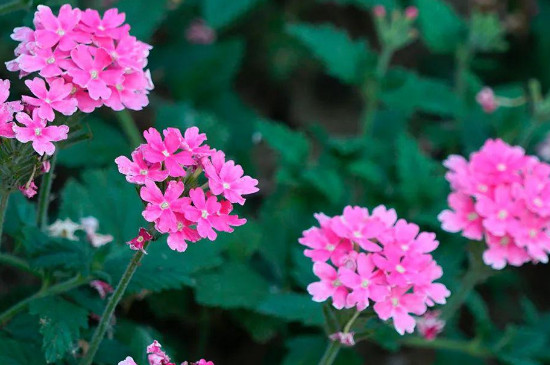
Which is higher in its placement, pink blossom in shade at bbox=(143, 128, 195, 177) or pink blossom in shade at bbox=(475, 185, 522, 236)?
pink blossom in shade at bbox=(475, 185, 522, 236)

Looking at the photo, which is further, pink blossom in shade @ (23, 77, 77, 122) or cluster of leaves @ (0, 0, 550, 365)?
cluster of leaves @ (0, 0, 550, 365)

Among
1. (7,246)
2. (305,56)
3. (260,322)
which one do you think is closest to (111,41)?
(260,322)

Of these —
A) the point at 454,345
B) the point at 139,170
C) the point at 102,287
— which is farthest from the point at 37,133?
the point at 454,345

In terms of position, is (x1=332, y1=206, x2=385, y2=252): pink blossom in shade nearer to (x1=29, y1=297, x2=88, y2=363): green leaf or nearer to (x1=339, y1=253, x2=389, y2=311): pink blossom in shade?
(x1=339, y1=253, x2=389, y2=311): pink blossom in shade

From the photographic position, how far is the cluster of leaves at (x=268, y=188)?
211 cm

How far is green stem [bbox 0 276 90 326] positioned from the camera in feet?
6.65

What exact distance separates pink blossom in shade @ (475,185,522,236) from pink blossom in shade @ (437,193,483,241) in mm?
45

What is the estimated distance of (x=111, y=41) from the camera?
1.85 meters

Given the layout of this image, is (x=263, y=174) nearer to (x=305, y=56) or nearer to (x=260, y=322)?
(x=305, y=56)

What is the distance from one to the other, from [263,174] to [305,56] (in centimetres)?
72

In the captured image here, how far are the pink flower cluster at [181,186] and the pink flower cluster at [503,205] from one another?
79cm

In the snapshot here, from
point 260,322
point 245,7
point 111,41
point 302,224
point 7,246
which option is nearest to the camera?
point 111,41

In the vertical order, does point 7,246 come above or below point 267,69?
below

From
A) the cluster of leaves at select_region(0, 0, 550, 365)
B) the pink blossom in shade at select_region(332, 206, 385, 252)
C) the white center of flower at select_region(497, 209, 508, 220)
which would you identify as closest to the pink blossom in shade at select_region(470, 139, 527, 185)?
the white center of flower at select_region(497, 209, 508, 220)
